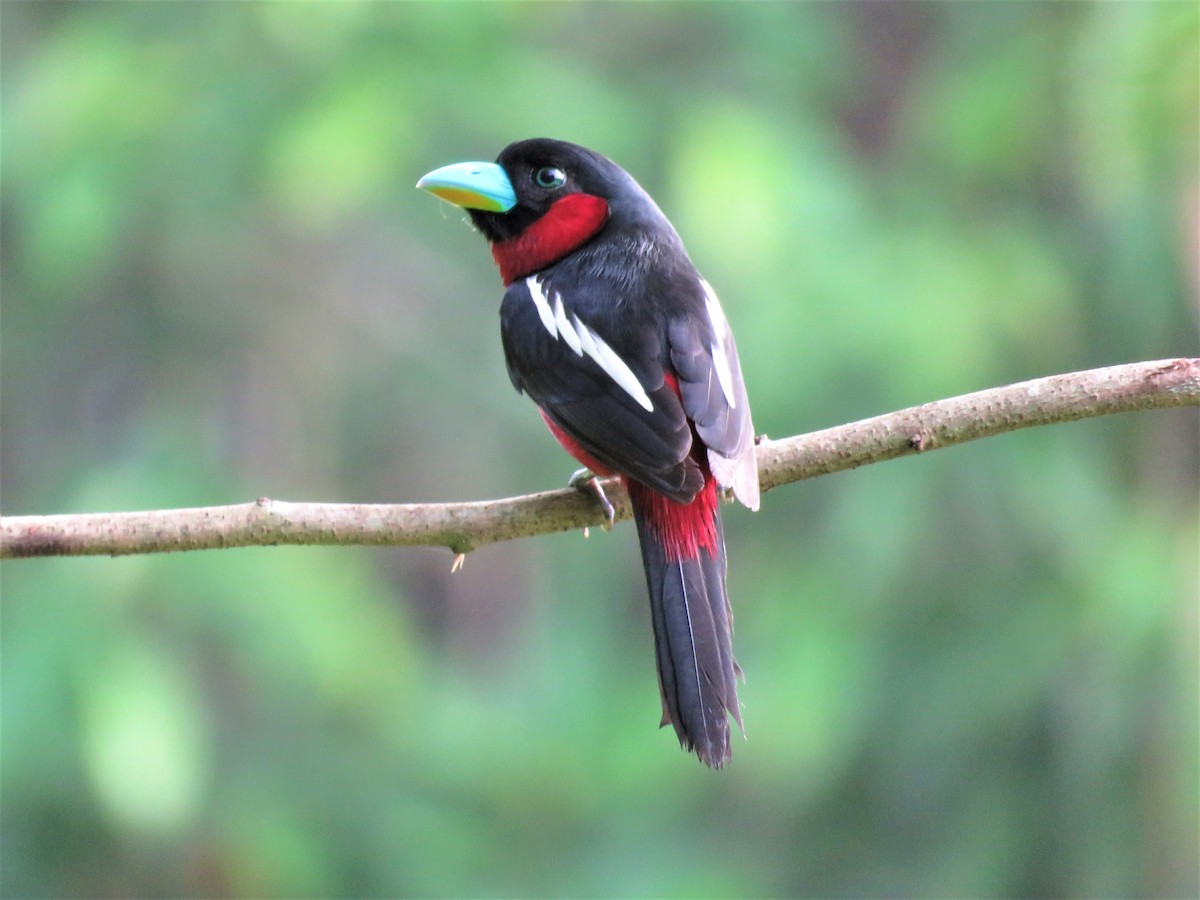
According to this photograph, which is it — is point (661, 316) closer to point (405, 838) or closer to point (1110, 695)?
point (1110, 695)

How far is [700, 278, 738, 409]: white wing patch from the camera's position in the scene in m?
3.38

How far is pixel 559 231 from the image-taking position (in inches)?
159

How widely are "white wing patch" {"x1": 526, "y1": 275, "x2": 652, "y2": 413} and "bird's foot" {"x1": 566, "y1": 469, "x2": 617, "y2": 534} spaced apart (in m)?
0.22

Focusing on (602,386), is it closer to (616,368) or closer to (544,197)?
→ (616,368)

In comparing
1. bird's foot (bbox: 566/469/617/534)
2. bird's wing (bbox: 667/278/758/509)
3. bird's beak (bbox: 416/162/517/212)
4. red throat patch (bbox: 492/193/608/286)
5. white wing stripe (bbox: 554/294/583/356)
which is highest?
bird's beak (bbox: 416/162/517/212)

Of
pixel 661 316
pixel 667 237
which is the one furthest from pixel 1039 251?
pixel 661 316

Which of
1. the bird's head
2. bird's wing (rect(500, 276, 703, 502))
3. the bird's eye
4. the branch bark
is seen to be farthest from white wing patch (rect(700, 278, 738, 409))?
the bird's eye

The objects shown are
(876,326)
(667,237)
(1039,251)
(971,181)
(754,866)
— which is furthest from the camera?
(754,866)

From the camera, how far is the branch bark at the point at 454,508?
9.95 feet

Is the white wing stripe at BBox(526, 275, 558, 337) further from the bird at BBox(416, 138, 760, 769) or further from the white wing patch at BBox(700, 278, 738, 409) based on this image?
the white wing patch at BBox(700, 278, 738, 409)

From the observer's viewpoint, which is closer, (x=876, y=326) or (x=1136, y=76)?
(x=1136, y=76)

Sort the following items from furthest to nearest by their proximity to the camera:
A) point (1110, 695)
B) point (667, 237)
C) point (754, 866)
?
point (754, 866) → point (1110, 695) → point (667, 237)

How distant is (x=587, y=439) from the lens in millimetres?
3316

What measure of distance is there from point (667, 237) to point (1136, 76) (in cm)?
135
